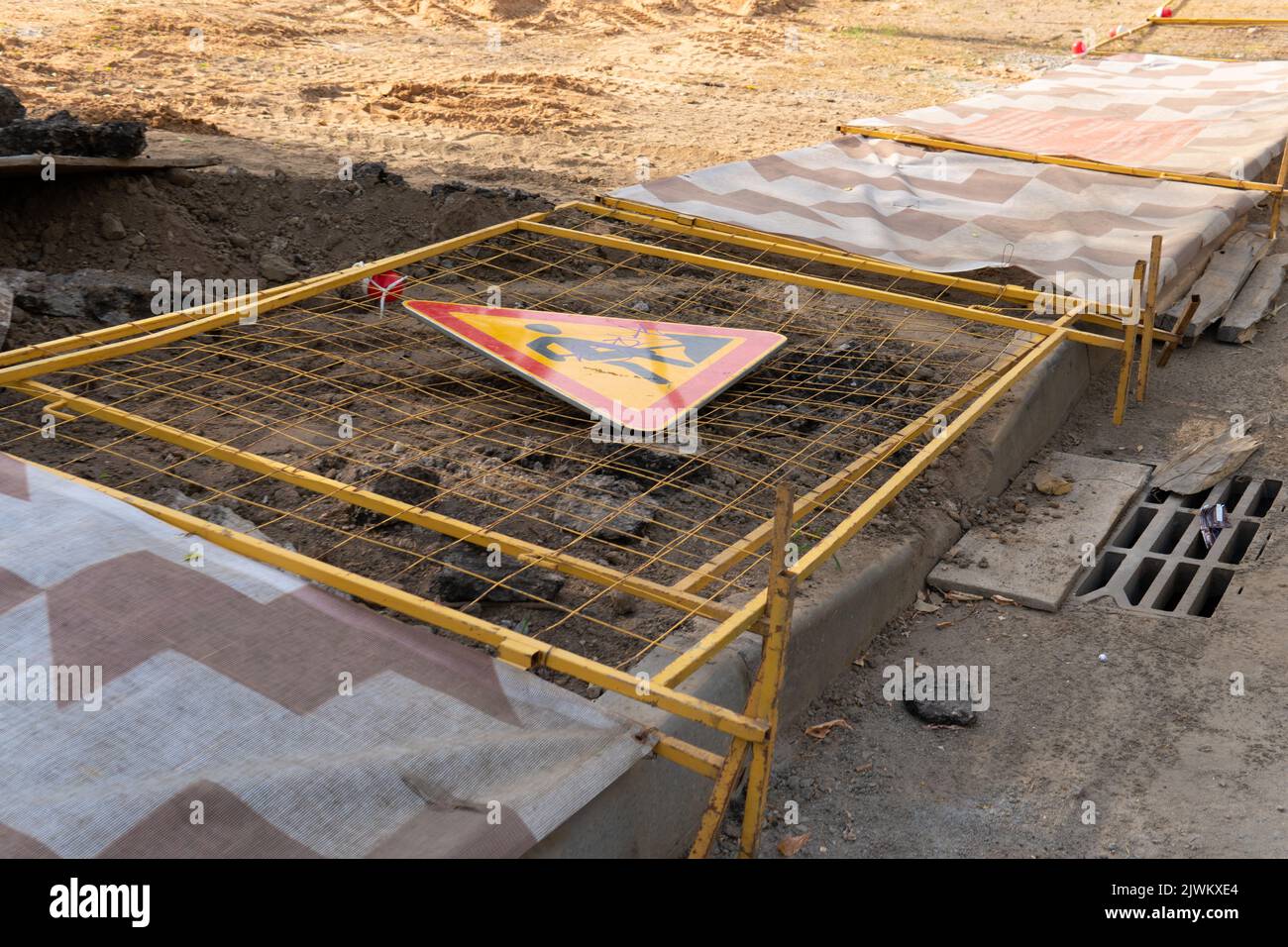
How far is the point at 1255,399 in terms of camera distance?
519cm

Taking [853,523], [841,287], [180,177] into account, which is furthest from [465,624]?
[180,177]

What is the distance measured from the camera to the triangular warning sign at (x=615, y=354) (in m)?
3.99

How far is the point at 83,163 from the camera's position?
533cm

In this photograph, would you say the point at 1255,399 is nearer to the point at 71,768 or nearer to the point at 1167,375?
the point at 1167,375

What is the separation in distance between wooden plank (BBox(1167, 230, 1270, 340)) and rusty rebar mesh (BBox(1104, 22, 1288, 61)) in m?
4.47

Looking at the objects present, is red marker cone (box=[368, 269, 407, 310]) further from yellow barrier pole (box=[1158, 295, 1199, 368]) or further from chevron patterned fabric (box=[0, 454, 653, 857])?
yellow barrier pole (box=[1158, 295, 1199, 368])

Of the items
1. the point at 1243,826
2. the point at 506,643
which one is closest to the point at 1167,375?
the point at 1243,826

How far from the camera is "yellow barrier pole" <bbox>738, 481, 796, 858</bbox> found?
2.21 metres

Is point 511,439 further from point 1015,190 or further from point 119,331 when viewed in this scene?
point 1015,190

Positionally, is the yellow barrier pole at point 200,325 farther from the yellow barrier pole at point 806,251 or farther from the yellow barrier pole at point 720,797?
the yellow barrier pole at point 720,797

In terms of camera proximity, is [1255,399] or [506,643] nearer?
[506,643]

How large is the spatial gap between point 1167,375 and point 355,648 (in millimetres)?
4367

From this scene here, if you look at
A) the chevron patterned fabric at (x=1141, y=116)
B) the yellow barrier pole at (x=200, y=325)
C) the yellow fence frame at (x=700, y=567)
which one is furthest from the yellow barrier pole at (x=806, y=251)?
the chevron patterned fabric at (x=1141, y=116)

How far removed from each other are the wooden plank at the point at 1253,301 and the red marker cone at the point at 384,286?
394cm
